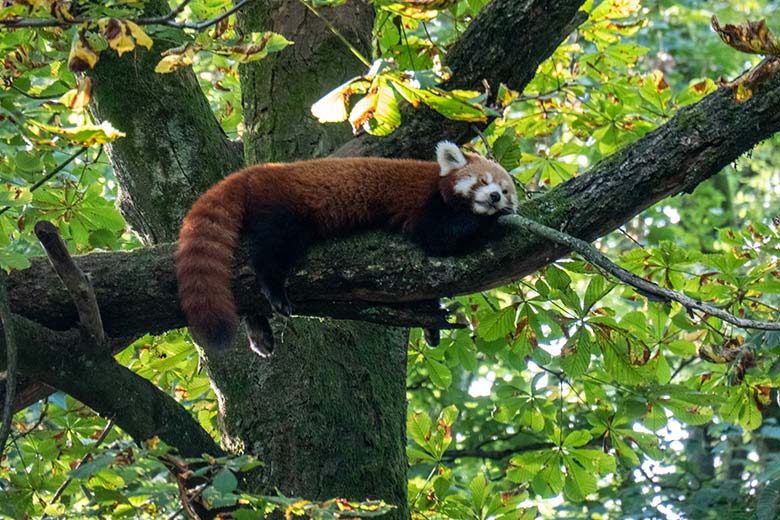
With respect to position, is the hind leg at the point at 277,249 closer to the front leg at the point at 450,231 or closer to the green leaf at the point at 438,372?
the front leg at the point at 450,231

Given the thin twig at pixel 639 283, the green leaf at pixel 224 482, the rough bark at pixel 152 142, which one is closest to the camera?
the green leaf at pixel 224 482

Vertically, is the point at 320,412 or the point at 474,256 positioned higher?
the point at 474,256

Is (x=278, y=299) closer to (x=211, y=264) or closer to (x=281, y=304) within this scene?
(x=281, y=304)

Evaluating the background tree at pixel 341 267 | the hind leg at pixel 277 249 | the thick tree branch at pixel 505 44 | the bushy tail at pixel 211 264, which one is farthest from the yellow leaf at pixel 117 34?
the thick tree branch at pixel 505 44

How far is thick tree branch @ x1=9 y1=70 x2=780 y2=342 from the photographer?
3125 mm

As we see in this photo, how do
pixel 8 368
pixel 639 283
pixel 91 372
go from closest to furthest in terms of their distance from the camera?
pixel 8 368, pixel 639 283, pixel 91 372

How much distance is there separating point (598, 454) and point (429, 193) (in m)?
1.56

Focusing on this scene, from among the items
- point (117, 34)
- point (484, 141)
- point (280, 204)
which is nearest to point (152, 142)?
point (280, 204)

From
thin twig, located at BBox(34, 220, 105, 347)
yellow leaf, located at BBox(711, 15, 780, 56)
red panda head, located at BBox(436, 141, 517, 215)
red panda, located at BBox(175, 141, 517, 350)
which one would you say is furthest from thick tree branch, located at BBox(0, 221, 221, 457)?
yellow leaf, located at BBox(711, 15, 780, 56)

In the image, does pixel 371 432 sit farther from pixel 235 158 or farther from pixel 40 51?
pixel 40 51

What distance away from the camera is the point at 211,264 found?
3201 millimetres

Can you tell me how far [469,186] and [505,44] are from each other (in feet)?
2.48

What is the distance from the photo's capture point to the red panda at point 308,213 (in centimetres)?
316

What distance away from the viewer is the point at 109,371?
10.4ft
